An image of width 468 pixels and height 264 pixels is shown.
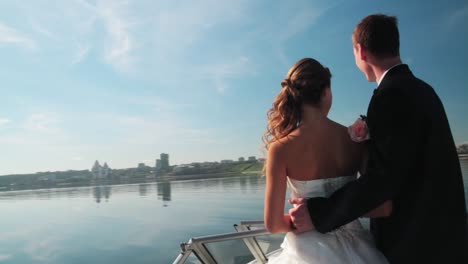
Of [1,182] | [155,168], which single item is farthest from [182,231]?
[1,182]

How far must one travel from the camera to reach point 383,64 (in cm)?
150

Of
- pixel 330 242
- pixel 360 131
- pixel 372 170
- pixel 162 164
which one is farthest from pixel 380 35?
pixel 162 164

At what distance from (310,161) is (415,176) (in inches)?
18.5

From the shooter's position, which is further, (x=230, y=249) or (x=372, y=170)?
(x=230, y=249)

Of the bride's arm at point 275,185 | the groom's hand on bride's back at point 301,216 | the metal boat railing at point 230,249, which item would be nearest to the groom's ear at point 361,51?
the bride's arm at point 275,185

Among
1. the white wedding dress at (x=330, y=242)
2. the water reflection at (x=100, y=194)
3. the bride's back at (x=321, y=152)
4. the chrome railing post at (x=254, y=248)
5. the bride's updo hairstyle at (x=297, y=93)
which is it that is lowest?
the water reflection at (x=100, y=194)

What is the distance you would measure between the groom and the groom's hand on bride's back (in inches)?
7.8

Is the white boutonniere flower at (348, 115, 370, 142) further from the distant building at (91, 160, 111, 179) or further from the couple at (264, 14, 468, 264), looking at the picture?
the distant building at (91, 160, 111, 179)

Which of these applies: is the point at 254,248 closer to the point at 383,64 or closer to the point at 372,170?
the point at 372,170

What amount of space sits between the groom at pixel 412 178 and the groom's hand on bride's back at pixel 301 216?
0.65 ft

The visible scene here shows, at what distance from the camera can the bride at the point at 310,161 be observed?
A: 1.65 m

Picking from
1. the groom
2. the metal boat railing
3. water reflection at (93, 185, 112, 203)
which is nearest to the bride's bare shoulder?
the groom

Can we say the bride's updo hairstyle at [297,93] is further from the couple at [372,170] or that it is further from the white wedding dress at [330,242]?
the white wedding dress at [330,242]

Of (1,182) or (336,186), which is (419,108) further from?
(1,182)
